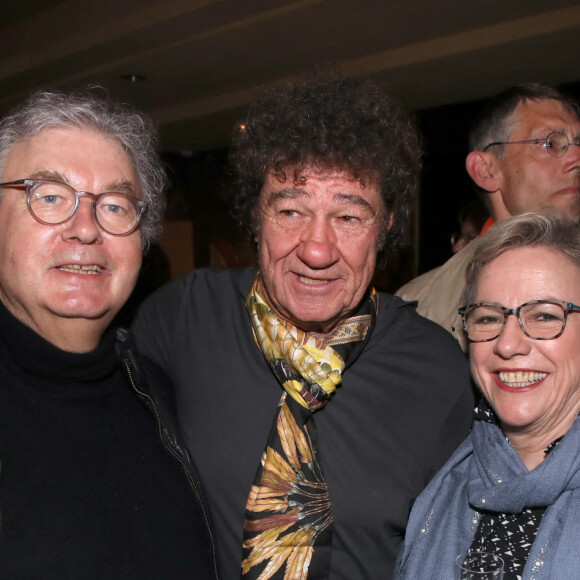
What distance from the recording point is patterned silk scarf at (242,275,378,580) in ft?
5.77

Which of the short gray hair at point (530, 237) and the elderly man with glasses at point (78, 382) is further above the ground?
the short gray hair at point (530, 237)

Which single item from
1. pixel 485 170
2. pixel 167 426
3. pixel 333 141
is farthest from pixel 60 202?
pixel 485 170

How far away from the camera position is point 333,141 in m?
1.92

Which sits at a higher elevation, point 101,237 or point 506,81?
point 506,81

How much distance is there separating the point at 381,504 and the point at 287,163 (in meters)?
1.04

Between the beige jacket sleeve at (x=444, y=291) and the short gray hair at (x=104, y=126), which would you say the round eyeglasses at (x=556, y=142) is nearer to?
the beige jacket sleeve at (x=444, y=291)

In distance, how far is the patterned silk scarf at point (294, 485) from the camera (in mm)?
1758

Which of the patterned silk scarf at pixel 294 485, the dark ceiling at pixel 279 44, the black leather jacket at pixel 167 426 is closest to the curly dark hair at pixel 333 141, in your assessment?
the patterned silk scarf at pixel 294 485

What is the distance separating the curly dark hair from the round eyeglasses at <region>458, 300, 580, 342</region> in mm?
478

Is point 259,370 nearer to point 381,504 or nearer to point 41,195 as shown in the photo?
point 381,504

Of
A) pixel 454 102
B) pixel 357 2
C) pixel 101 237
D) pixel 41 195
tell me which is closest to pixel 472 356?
pixel 101 237

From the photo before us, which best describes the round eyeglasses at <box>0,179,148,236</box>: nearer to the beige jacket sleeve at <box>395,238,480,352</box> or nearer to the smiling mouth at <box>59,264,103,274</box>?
the smiling mouth at <box>59,264,103,274</box>

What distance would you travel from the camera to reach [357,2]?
4926mm

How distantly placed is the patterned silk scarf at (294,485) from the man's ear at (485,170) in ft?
4.63
